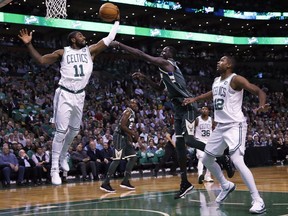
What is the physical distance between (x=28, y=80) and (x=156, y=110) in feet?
18.8

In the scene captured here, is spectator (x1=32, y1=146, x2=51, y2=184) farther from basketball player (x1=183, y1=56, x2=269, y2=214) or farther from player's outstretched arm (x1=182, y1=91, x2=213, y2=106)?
basketball player (x1=183, y1=56, x2=269, y2=214)

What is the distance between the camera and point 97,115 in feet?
62.4

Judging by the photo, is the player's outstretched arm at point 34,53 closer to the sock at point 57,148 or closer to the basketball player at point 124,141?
the sock at point 57,148

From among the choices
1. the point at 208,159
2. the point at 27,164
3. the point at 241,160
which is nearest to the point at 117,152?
the point at 208,159

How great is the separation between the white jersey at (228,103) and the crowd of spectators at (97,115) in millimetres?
7554

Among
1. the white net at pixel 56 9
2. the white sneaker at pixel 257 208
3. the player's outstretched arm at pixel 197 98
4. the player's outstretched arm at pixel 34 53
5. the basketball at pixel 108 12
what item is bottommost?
the white sneaker at pixel 257 208

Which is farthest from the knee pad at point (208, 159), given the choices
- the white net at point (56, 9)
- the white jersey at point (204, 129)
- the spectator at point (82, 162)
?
the spectator at point (82, 162)

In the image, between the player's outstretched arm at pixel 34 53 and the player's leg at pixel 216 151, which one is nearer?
the player's outstretched arm at pixel 34 53

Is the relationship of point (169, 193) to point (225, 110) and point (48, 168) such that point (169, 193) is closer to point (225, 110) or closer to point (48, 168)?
point (225, 110)

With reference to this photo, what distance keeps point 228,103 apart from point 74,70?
2157 mm

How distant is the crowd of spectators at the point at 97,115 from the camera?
46.8 feet

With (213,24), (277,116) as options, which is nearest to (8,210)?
(277,116)

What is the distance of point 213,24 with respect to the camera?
38.4 meters

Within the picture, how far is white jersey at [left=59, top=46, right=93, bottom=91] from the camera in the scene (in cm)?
662
